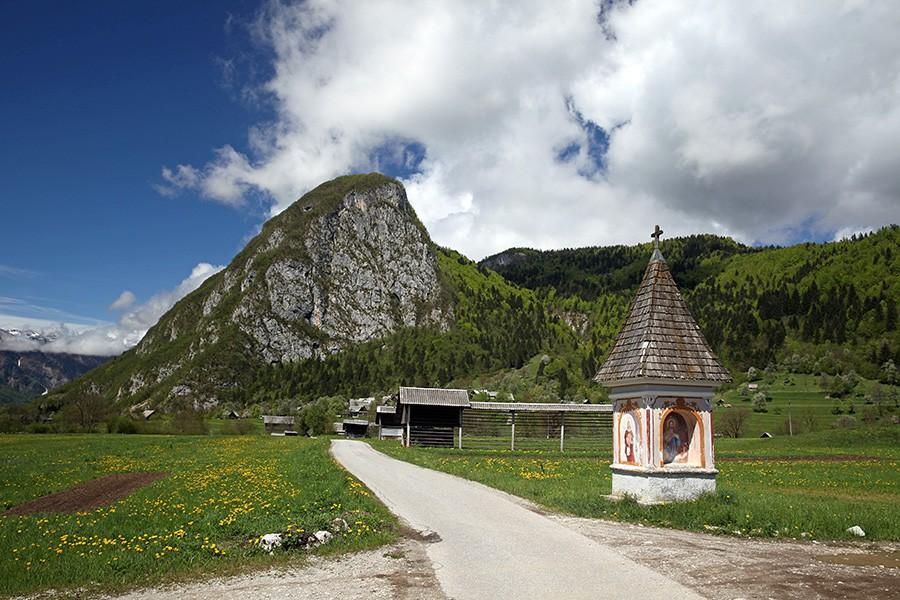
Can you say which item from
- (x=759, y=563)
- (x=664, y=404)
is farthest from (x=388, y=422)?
(x=759, y=563)

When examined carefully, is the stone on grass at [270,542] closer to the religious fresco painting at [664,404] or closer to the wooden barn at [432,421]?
the religious fresco painting at [664,404]

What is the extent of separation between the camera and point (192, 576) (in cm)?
1012

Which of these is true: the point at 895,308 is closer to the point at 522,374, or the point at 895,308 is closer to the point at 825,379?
the point at 825,379

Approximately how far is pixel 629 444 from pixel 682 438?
142 centimetres

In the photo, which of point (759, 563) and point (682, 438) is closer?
point (759, 563)

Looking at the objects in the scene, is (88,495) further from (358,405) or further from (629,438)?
(358,405)

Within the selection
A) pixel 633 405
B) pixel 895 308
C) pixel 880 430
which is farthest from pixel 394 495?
pixel 895 308

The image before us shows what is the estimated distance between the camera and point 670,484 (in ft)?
54.2

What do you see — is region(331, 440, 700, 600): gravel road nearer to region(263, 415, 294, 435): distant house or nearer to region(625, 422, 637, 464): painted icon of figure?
region(625, 422, 637, 464): painted icon of figure

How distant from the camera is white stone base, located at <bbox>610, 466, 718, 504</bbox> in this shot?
1644 cm

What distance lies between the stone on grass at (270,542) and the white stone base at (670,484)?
9.48 m

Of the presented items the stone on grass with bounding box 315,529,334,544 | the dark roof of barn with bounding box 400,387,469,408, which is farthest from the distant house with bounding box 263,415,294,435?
the stone on grass with bounding box 315,529,334,544

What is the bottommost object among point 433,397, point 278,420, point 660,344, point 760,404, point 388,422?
point 278,420

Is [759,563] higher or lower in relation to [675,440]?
lower
